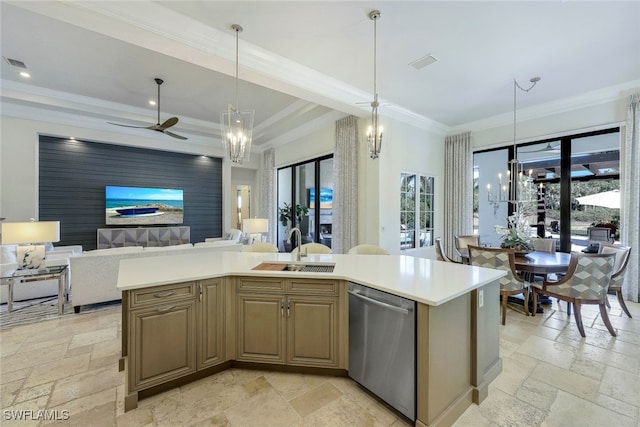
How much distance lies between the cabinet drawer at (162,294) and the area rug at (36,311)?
274 cm

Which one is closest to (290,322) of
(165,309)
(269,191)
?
(165,309)

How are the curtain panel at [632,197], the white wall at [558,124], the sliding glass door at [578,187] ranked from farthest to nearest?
the sliding glass door at [578,187], the white wall at [558,124], the curtain panel at [632,197]

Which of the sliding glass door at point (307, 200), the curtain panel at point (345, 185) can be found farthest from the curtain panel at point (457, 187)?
the sliding glass door at point (307, 200)

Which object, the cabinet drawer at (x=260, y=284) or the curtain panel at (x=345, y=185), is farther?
the curtain panel at (x=345, y=185)

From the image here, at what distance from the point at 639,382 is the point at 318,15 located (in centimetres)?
437

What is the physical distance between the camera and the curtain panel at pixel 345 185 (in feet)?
17.1

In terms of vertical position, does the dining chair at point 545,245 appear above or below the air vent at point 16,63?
below

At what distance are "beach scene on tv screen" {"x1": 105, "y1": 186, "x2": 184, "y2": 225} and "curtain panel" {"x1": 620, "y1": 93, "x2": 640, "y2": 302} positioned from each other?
9.43 m

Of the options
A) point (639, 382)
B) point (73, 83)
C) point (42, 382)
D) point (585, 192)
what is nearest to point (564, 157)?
point (585, 192)

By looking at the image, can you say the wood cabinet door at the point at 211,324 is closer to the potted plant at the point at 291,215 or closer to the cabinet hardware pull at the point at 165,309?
the cabinet hardware pull at the point at 165,309

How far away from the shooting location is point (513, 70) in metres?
3.73

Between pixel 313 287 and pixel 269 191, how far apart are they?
19.8 feet

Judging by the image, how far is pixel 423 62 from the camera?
11.6ft

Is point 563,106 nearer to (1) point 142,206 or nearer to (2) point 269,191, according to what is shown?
(2) point 269,191
